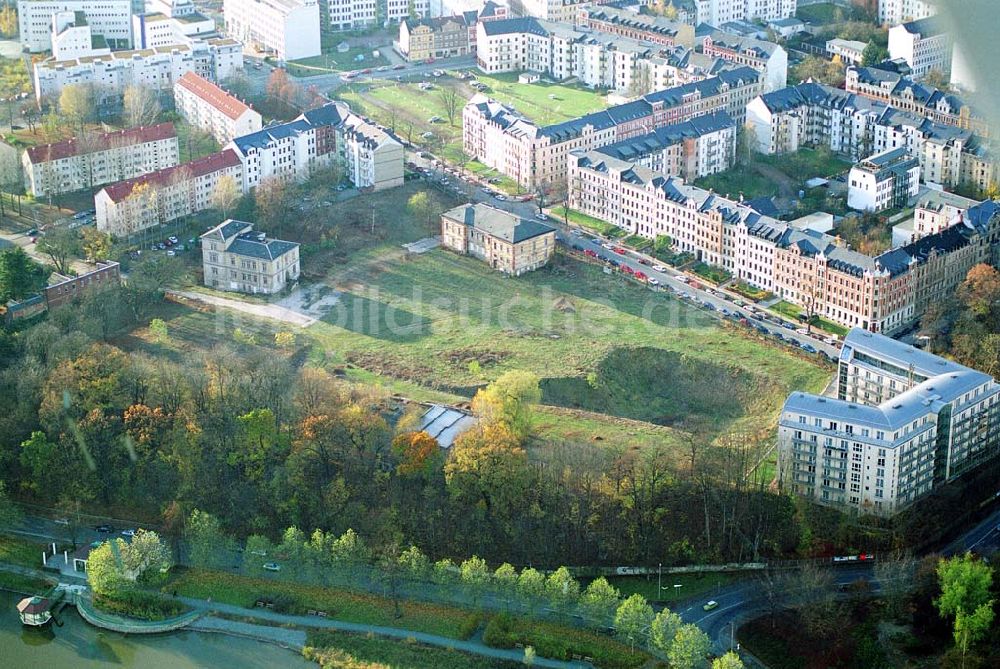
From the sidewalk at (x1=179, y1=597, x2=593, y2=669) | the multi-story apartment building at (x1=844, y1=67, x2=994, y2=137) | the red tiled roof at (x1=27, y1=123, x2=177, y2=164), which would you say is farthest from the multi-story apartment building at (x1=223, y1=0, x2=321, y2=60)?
the sidewalk at (x1=179, y1=597, x2=593, y2=669)

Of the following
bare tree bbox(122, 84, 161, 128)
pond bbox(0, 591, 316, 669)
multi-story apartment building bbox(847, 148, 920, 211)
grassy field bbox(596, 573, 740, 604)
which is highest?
bare tree bbox(122, 84, 161, 128)

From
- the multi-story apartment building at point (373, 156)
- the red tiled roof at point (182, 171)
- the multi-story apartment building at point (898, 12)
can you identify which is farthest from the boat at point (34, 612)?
the multi-story apartment building at point (898, 12)

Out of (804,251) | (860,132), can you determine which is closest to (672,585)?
(804,251)

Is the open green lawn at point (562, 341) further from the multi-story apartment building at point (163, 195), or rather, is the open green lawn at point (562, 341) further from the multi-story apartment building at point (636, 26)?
the multi-story apartment building at point (636, 26)

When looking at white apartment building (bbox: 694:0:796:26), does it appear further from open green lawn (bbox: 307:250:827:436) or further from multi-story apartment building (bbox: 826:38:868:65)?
open green lawn (bbox: 307:250:827:436)

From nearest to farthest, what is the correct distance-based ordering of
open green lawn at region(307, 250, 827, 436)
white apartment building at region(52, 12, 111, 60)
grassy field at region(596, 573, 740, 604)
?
grassy field at region(596, 573, 740, 604) < open green lawn at region(307, 250, 827, 436) < white apartment building at region(52, 12, 111, 60)

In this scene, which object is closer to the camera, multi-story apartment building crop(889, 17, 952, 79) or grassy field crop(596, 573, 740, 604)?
grassy field crop(596, 573, 740, 604)

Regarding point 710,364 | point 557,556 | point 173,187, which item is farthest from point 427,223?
point 557,556
